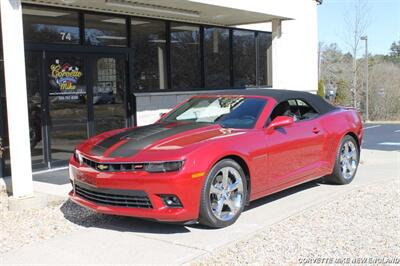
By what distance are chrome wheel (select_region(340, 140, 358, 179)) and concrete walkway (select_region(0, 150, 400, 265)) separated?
3.78 ft

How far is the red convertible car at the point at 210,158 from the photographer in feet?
15.7

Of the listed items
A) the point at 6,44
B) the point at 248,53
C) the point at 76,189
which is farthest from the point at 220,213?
the point at 248,53

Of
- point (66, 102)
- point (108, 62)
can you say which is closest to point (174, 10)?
point (108, 62)

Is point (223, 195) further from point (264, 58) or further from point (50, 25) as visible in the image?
point (264, 58)

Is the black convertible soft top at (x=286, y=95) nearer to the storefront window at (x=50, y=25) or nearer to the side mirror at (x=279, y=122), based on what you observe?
the side mirror at (x=279, y=122)

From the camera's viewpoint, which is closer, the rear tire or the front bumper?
the front bumper

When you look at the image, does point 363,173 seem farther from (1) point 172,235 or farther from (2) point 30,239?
(2) point 30,239

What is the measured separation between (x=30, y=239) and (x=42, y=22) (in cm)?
513

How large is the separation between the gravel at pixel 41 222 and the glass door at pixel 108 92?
374 cm

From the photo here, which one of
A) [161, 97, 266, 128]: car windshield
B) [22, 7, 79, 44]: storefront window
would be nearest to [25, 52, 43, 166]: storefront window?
[22, 7, 79, 44]: storefront window

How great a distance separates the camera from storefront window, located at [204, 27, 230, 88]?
42.2 ft

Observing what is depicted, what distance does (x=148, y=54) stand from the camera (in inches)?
441

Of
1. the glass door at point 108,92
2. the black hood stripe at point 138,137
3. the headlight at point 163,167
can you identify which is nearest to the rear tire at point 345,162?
the black hood stripe at point 138,137

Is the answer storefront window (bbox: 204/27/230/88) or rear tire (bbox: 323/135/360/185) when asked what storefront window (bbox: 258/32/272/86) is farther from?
rear tire (bbox: 323/135/360/185)
